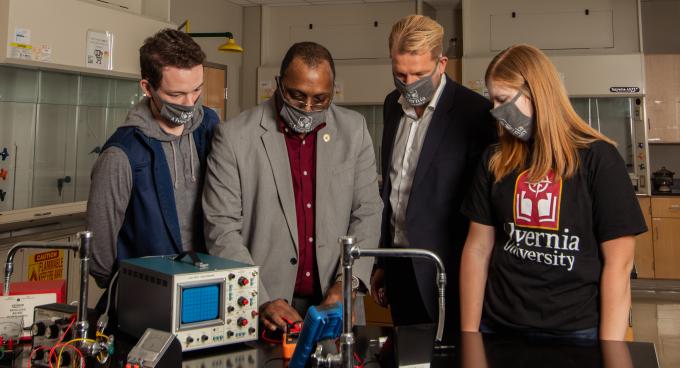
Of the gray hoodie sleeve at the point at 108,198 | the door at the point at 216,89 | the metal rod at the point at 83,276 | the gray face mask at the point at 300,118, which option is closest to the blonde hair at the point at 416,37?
the gray face mask at the point at 300,118

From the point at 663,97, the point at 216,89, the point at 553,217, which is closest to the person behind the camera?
the point at 553,217

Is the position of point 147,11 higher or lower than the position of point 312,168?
higher

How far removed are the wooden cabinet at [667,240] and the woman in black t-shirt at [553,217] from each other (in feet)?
14.5

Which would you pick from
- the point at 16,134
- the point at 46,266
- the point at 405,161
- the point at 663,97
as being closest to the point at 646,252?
the point at 663,97

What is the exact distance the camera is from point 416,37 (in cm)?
188

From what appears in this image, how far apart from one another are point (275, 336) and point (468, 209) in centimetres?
68

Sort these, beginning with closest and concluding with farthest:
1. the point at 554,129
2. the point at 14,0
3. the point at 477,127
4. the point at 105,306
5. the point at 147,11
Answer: the point at 554,129 → the point at 105,306 → the point at 477,127 → the point at 14,0 → the point at 147,11

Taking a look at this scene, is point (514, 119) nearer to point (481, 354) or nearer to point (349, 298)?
point (481, 354)

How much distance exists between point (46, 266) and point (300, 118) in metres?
2.32

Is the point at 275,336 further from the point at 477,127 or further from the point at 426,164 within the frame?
the point at 477,127

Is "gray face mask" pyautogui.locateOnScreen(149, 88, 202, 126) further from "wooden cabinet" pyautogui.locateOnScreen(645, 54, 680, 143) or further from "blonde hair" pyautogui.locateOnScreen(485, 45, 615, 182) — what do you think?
"wooden cabinet" pyautogui.locateOnScreen(645, 54, 680, 143)

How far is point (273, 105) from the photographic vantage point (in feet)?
6.10

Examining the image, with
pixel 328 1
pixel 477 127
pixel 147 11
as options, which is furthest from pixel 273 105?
pixel 328 1

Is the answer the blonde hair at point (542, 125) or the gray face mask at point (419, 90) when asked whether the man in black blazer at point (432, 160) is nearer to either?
the gray face mask at point (419, 90)
